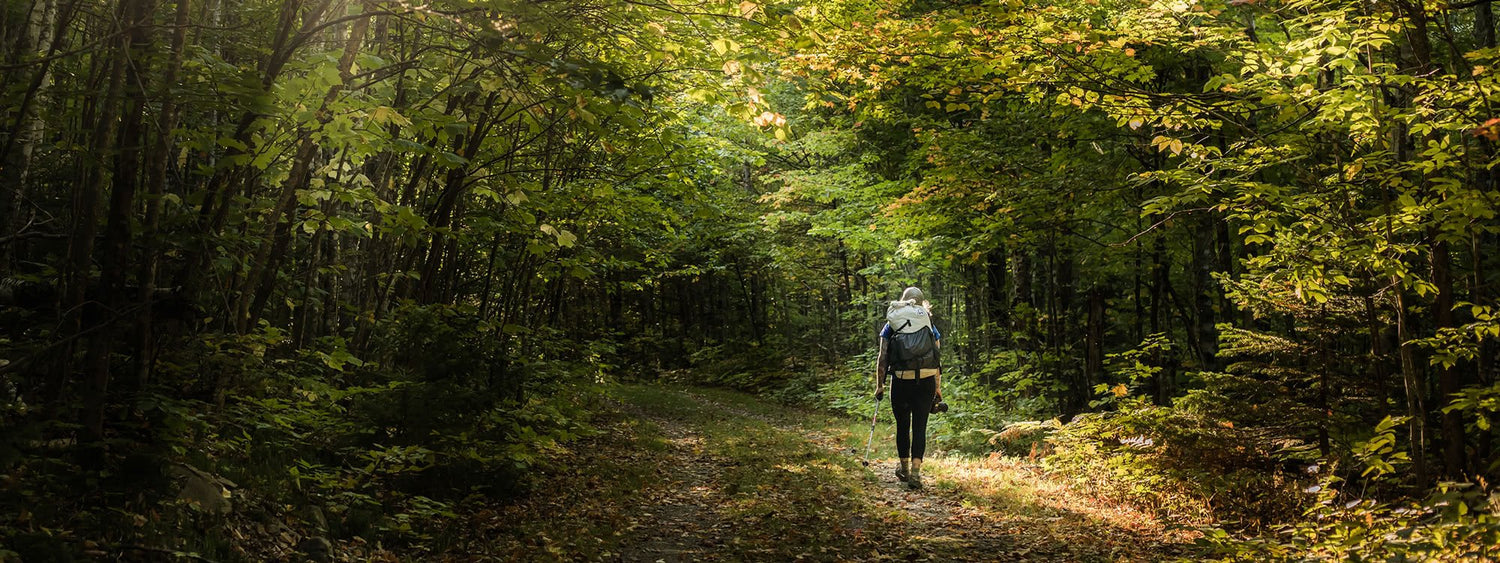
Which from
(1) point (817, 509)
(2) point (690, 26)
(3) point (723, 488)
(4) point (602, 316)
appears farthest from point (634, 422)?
(4) point (602, 316)

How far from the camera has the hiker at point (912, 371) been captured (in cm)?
898

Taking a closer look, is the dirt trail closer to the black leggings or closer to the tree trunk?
the black leggings

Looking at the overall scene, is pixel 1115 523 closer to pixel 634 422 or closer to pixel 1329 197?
pixel 1329 197

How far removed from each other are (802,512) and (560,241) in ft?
11.7

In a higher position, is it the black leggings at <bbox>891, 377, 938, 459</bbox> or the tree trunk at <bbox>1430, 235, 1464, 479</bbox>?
the tree trunk at <bbox>1430, 235, 1464, 479</bbox>

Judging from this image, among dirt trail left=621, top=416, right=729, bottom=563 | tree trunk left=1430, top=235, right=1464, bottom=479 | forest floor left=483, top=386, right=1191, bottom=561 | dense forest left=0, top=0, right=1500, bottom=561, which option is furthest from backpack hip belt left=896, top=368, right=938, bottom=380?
tree trunk left=1430, top=235, right=1464, bottom=479

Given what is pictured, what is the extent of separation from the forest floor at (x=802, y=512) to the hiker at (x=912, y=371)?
429 millimetres

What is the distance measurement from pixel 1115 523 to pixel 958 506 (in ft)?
4.71

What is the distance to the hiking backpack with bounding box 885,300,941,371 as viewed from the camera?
897 cm

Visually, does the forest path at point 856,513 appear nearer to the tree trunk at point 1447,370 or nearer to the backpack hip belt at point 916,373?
the backpack hip belt at point 916,373

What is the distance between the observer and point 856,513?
7359mm

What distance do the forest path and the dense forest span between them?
19.9 inches

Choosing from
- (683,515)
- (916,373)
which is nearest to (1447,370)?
(916,373)

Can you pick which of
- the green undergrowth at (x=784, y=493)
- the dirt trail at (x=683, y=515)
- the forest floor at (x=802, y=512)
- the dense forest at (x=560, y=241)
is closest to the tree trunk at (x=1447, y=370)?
the dense forest at (x=560, y=241)
